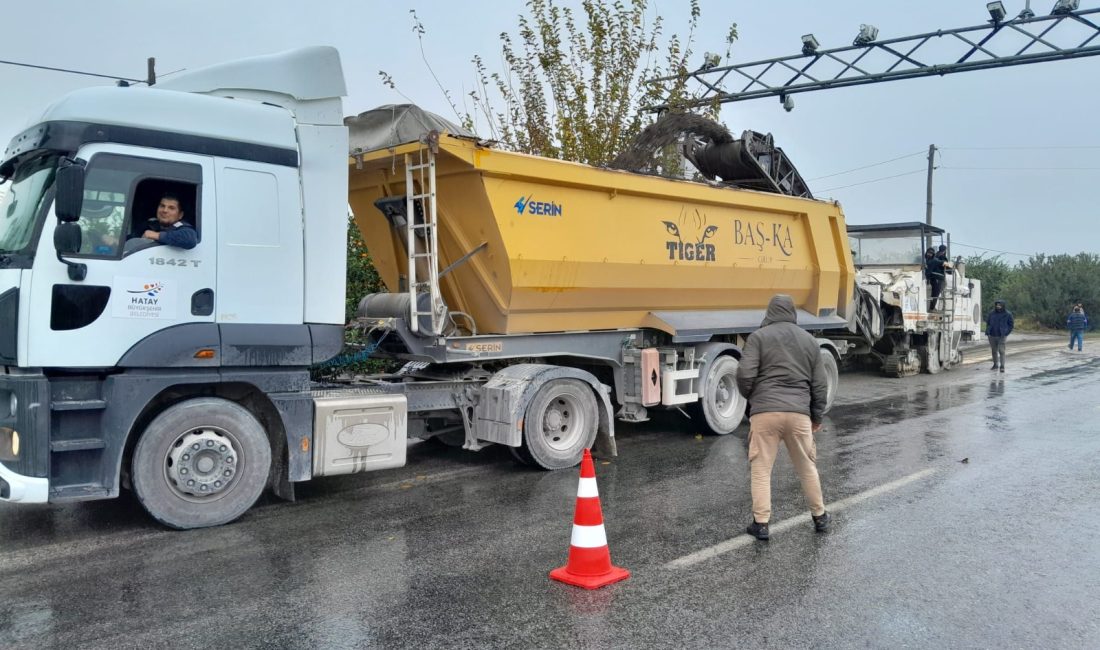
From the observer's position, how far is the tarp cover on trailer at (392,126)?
293 inches

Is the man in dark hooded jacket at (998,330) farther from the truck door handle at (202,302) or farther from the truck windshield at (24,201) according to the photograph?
the truck windshield at (24,201)

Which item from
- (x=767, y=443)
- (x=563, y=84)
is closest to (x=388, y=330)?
(x=767, y=443)

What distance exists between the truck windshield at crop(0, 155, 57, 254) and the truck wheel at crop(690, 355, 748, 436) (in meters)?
6.88

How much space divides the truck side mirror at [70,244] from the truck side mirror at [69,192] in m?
0.07

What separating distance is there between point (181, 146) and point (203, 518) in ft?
8.43

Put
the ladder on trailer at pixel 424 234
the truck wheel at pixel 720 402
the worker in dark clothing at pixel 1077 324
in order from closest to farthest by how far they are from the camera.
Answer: the ladder on trailer at pixel 424 234 < the truck wheel at pixel 720 402 < the worker in dark clothing at pixel 1077 324

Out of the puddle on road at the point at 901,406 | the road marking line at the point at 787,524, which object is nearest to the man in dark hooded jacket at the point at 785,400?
the road marking line at the point at 787,524

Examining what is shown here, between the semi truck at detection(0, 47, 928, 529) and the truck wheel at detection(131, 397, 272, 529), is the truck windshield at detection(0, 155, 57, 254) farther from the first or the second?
the truck wheel at detection(131, 397, 272, 529)

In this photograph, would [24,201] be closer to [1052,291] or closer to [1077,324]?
[1077,324]

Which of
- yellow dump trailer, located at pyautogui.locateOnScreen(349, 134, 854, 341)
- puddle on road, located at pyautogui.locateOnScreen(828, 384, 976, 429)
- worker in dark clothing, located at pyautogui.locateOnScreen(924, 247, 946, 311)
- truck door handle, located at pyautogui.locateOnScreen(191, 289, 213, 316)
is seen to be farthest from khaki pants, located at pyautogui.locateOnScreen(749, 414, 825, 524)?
worker in dark clothing, located at pyautogui.locateOnScreen(924, 247, 946, 311)

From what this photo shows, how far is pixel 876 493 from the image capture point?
275 inches

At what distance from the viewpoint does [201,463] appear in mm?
5859

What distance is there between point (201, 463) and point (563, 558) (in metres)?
2.61

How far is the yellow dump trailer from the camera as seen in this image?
7.69 metres
